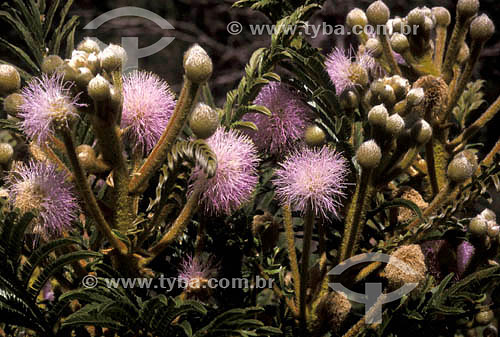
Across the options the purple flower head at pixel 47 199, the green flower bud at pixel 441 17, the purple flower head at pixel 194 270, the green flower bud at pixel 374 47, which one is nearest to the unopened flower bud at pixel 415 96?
the green flower bud at pixel 374 47

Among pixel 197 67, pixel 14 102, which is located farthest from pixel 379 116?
pixel 14 102

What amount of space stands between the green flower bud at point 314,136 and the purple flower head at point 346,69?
126mm

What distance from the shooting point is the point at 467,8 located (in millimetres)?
966

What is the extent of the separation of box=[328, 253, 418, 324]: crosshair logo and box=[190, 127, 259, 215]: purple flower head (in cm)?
18

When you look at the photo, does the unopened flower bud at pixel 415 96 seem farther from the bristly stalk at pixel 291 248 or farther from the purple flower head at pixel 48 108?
the purple flower head at pixel 48 108

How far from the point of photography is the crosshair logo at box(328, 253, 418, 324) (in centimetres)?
80

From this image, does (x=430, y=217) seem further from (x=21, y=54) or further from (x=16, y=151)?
(x=16, y=151)

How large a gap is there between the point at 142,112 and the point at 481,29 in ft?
1.84

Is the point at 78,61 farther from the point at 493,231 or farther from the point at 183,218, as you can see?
the point at 493,231

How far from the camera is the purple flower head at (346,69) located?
36.2 inches

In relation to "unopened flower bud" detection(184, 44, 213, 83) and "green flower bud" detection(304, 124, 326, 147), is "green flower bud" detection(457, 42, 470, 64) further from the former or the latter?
"unopened flower bud" detection(184, 44, 213, 83)

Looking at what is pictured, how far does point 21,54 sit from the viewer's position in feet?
2.95

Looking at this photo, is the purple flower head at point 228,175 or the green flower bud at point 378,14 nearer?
the purple flower head at point 228,175

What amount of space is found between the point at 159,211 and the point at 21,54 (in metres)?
0.37
